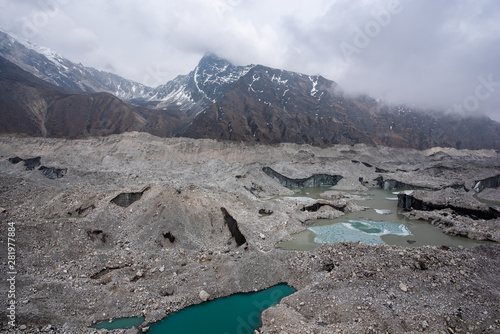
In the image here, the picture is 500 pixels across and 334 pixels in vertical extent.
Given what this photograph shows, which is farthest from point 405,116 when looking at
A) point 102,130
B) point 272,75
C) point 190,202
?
point 190,202

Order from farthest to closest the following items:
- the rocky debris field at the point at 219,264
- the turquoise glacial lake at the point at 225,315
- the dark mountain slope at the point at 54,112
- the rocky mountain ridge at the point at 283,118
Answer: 1. the rocky mountain ridge at the point at 283,118
2. the dark mountain slope at the point at 54,112
3. the turquoise glacial lake at the point at 225,315
4. the rocky debris field at the point at 219,264

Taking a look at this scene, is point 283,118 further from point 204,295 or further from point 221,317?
point 221,317

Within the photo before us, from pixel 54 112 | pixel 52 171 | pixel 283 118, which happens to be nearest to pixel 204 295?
pixel 52 171

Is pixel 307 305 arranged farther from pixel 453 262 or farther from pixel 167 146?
pixel 167 146
